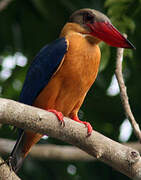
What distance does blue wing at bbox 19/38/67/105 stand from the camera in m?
4.47

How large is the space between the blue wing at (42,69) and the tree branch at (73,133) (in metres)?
1.20

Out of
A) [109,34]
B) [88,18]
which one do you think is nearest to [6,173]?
[109,34]

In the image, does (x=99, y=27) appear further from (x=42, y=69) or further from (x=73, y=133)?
(x=73, y=133)

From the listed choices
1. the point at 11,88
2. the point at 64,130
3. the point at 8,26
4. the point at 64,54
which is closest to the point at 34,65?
the point at 64,54

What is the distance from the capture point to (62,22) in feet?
21.1

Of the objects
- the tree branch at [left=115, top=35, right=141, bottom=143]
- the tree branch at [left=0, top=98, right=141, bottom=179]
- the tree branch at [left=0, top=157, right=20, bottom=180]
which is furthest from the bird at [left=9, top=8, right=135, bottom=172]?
the tree branch at [left=0, top=98, right=141, bottom=179]

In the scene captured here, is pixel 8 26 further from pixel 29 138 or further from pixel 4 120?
pixel 4 120

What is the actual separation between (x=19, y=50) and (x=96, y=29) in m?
2.33

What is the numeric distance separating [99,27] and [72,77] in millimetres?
627

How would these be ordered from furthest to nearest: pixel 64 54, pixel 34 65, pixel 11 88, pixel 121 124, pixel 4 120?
pixel 121 124, pixel 11 88, pixel 34 65, pixel 64 54, pixel 4 120

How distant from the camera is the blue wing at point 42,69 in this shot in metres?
4.47

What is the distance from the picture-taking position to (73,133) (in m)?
3.33

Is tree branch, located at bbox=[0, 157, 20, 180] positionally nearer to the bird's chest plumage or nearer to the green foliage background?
the bird's chest plumage

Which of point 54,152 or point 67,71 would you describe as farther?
point 54,152
